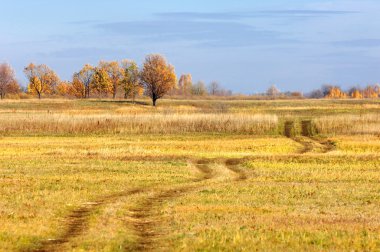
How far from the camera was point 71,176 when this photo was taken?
28812mm

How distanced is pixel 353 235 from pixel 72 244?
6150 millimetres

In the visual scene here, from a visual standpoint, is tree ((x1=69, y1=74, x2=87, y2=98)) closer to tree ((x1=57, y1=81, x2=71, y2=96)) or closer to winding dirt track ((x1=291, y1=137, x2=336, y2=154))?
tree ((x1=57, y1=81, x2=71, y2=96))

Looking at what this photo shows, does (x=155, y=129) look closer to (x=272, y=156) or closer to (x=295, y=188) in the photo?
(x=272, y=156)

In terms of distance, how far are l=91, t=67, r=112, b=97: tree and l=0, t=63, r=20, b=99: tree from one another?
19.0 meters

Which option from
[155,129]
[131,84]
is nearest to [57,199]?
[155,129]

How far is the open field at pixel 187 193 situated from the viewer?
1521 centimetres

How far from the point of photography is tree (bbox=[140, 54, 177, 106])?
117 metres

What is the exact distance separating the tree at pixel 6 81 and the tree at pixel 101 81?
62.3 ft

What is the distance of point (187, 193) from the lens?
79.4 ft

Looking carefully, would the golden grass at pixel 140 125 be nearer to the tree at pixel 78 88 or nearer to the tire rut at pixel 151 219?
the tire rut at pixel 151 219

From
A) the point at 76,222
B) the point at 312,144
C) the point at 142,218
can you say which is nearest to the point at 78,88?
the point at 312,144

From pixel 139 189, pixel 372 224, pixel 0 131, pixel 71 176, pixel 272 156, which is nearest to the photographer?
pixel 372 224

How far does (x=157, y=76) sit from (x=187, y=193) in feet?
310

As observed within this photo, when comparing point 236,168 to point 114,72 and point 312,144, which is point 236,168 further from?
point 114,72
